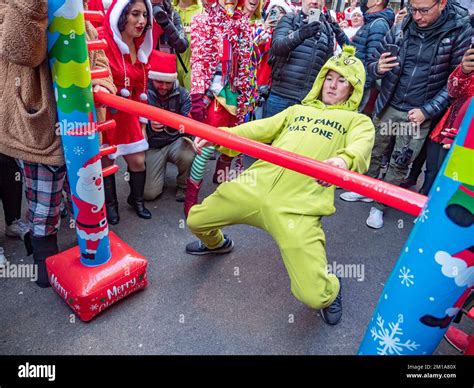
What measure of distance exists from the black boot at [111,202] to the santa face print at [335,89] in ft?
5.27

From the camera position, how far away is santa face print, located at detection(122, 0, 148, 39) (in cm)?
236

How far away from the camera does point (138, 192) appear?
2.87m

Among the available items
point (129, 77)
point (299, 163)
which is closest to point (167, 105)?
point (129, 77)

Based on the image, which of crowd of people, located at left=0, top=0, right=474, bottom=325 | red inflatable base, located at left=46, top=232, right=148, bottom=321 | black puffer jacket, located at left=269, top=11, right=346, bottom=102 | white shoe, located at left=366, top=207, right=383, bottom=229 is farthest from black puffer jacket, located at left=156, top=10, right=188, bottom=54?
white shoe, located at left=366, top=207, right=383, bottom=229

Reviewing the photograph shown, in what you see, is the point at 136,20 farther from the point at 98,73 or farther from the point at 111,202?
the point at 111,202

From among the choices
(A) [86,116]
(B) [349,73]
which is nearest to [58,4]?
(A) [86,116]

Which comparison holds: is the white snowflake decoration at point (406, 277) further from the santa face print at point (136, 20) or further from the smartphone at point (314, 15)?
the smartphone at point (314, 15)

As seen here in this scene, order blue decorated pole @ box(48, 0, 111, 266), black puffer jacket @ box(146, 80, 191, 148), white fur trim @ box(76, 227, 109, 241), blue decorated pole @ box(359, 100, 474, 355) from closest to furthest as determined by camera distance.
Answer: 1. blue decorated pole @ box(359, 100, 474, 355)
2. blue decorated pole @ box(48, 0, 111, 266)
3. white fur trim @ box(76, 227, 109, 241)
4. black puffer jacket @ box(146, 80, 191, 148)

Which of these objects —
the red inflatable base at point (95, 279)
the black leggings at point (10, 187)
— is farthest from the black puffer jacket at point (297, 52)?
the black leggings at point (10, 187)

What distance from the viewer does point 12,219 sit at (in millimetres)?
2441

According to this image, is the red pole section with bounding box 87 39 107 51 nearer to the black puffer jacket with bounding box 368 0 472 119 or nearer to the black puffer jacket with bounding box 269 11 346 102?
the black puffer jacket with bounding box 269 11 346 102

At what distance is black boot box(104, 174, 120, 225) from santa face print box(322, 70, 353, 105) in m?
1.61

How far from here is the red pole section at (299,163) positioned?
102 centimetres

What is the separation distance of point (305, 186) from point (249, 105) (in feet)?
4.43
